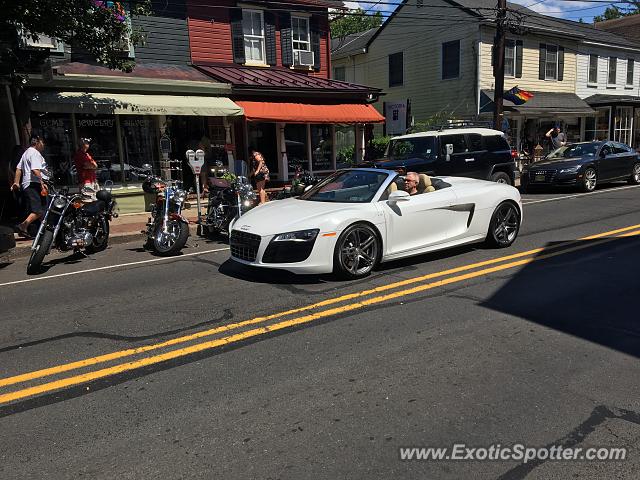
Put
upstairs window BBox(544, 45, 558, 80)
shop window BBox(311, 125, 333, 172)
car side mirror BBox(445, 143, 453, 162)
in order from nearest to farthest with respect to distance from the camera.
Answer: car side mirror BBox(445, 143, 453, 162), shop window BBox(311, 125, 333, 172), upstairs window BBox(544, 45, 558, 80)

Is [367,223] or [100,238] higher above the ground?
[367,223]

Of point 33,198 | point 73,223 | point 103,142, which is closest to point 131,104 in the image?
point 103,142

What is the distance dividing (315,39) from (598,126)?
20.0m

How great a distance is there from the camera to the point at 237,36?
17234 mm

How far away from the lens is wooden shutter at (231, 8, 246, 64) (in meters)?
17.1

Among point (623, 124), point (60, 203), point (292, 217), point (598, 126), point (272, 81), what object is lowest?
point (292, 217)

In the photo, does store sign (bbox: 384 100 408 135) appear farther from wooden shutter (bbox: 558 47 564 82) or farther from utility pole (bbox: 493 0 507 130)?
wooden shutter (bbox: 558 47 564 82)

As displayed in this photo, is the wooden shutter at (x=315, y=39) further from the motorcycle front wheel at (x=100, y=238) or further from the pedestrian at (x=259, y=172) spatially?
the motorcycle front wheel at (x=100, y=238)

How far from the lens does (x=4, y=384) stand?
397 cm

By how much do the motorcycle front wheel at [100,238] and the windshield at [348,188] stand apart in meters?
3.88

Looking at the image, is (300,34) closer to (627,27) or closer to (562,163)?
(562,163)

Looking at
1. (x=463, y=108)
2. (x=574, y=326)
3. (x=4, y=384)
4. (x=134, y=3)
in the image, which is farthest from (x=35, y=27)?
(x=463, y=108)

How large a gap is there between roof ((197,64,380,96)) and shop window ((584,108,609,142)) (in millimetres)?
18041

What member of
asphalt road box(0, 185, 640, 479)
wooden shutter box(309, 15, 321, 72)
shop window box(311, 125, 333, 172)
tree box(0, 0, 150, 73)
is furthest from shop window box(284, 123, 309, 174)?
asphalt road box(0, 185, 640, 479)
